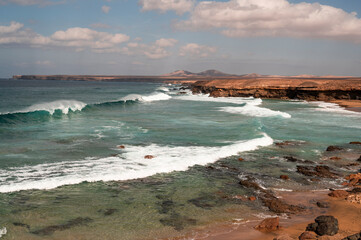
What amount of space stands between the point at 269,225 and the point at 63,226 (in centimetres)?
569

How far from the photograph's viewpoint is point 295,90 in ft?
197

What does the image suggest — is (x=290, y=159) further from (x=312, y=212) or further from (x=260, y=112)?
(x=260, y=112)

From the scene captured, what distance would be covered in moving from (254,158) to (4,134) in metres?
17.2

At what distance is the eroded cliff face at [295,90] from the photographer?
51.7 m

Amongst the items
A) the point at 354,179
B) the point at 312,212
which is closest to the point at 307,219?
the point at 312,212

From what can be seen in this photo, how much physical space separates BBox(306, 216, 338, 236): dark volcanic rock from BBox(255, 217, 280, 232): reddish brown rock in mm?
819

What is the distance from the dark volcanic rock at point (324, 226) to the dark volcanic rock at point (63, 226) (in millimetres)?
6217

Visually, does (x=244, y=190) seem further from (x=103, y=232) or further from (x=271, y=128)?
(x=271, y=128)

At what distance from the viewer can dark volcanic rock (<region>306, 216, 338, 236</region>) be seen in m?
8.16

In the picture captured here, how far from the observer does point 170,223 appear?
8914mm

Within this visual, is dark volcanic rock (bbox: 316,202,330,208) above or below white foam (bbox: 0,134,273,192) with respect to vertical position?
below

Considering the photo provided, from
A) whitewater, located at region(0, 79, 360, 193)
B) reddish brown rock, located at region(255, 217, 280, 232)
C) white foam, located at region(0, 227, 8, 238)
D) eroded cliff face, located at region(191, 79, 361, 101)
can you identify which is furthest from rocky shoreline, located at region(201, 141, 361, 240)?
eroded cliff face, located at region(191, 79, 361, 101)

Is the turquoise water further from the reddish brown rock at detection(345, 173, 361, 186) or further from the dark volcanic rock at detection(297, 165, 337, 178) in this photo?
the reddish brown rock at detection(345, 173, 361, 186)

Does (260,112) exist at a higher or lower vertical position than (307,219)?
higher
